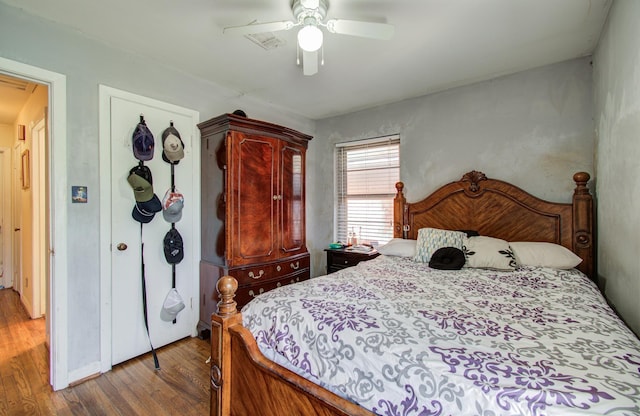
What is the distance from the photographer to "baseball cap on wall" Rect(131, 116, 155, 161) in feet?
7.63

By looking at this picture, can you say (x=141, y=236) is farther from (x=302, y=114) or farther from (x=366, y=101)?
(x=366, y=101)

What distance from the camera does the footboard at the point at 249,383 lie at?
1062 millimetres

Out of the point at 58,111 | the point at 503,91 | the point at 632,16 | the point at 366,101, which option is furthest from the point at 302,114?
the point at 632,16

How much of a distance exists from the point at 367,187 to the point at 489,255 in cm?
181

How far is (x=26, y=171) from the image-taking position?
3.45 meters

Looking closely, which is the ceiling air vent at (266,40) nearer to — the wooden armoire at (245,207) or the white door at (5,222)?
the wooden armoire at (245,207)

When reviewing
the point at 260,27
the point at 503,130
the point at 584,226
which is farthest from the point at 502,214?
the point at 260,27

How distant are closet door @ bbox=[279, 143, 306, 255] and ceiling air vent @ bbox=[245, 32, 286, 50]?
998 mm

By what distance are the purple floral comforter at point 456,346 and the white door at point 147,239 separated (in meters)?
1.46

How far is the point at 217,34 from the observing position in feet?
6.96

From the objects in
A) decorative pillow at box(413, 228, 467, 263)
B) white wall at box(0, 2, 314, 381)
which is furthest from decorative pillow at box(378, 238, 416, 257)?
white wall at box(0, 2, 314, 381)

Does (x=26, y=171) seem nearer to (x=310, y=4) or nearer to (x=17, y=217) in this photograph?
(x=17, y=217)

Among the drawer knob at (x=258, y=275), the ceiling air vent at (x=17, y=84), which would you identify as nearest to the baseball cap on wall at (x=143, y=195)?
the drawer knob at (x=258, y=275)

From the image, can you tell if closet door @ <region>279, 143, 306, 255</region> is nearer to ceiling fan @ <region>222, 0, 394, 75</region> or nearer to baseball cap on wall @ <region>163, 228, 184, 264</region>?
baseball cap on wall @ <region>163, 228, 184, 264</region>
